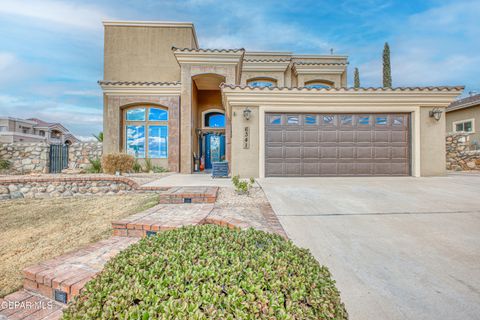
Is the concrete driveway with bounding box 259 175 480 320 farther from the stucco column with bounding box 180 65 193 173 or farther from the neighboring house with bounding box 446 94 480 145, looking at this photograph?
the neighboring house with bounding box 446 94 480 145

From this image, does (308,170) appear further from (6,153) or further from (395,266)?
(6,153)

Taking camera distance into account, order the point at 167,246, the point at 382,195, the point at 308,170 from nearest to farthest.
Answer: the point at 167,246 < the point at 382,195 < the point at 308,170

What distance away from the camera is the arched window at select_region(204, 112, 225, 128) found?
1488cm

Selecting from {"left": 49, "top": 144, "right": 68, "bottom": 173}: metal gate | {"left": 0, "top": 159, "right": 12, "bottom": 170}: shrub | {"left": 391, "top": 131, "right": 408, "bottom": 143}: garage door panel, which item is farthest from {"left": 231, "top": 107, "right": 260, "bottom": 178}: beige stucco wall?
{"left": 0, "top": 159, "right": 12, "bottom": 170}: shrub

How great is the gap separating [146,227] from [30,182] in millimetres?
7444

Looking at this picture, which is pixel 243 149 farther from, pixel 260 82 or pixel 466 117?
pixel 466 117

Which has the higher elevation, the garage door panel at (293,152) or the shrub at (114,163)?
the garage door panel at (293,152)

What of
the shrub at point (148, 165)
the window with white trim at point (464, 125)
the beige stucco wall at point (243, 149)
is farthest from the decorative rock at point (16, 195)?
the window with white trim at point (464, 125)

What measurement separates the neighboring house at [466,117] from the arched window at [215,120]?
16745mm

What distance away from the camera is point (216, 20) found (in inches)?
586

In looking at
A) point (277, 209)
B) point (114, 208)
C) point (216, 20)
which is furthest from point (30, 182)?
point (216, 20)

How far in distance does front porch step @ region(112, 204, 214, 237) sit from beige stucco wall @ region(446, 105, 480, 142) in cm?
2055

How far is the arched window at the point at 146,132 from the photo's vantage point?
12713 millimetres

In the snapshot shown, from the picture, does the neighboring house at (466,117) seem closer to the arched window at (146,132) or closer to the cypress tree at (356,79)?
the cypress tree at (356,79)
